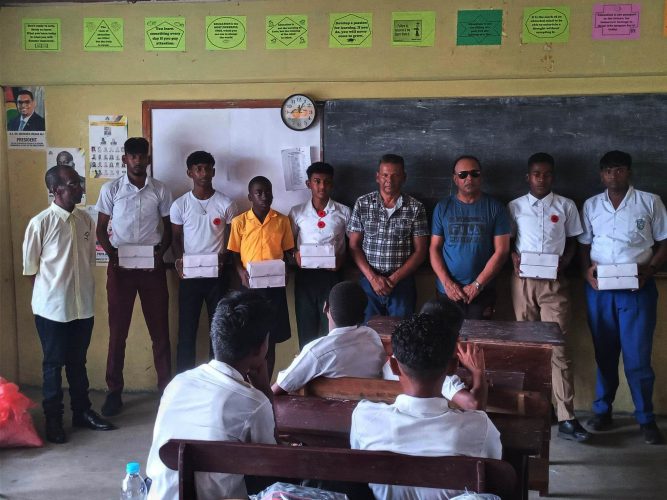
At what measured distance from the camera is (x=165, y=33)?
4734mm

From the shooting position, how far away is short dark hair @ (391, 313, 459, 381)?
1.91 meters

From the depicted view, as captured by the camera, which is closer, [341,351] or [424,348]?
[424,348]

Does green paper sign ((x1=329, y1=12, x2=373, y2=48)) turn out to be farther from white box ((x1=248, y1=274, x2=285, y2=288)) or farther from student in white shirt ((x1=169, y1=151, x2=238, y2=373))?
white box ((x1=248, y1=274, x2=285, y2=288))

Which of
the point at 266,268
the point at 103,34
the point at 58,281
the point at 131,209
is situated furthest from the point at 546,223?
the point at 103,34

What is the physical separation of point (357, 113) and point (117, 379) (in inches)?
93.1

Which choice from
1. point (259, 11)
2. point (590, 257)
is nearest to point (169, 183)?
point (259, 11)

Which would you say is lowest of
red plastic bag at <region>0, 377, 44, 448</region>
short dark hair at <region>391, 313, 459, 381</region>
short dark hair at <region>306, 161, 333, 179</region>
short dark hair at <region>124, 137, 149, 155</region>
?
red plastic bag at <region>0, 377, 44, 448</region>

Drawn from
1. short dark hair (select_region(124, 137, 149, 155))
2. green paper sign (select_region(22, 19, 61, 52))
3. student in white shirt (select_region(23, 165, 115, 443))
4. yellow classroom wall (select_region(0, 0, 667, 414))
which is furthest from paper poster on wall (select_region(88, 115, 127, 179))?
student in white shirt (select_region(23, 165, 115, 443))

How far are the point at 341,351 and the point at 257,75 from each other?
260 centimetres

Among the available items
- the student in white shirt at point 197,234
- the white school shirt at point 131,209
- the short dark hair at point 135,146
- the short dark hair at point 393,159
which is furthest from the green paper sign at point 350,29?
the white school shirt at point 131,209

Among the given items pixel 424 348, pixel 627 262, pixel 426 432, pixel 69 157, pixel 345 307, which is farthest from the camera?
pixel 69 157

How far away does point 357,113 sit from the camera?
15.1 feet

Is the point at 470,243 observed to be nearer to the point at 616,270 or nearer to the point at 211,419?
the point at 616,270

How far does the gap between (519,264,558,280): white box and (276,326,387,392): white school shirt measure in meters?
1.67
